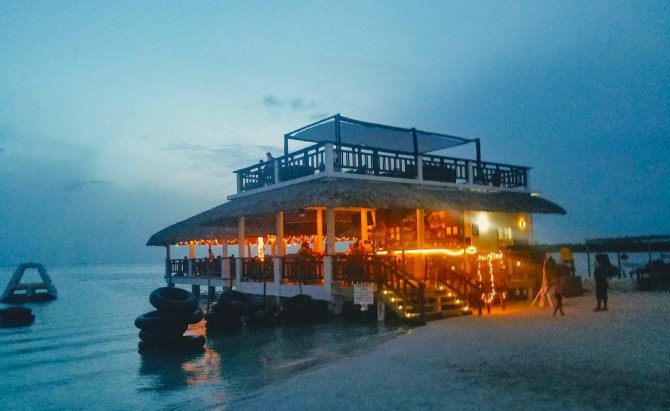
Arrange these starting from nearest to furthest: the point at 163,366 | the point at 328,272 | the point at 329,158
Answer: the point at 163,366, the point at 328,272, the point at 329,158

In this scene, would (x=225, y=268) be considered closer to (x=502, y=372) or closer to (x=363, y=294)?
(x=363, y=294)

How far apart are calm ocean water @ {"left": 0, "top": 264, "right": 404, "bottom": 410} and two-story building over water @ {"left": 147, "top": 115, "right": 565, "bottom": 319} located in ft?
5.32

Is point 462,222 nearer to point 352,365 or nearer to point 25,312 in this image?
point 352,365

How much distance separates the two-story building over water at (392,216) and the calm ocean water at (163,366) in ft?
5.32

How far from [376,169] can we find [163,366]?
29.9 ft

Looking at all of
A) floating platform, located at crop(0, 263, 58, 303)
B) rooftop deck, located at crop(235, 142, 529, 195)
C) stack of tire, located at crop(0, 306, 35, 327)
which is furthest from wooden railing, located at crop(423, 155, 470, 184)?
floating platform, located at crop(0, 263, 58, 303)

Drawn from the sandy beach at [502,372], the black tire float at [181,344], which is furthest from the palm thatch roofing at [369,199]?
the black tire float at [181,344]

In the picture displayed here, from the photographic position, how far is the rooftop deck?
54.2ft

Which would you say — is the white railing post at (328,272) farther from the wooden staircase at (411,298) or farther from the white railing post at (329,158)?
the white railing post at (329,158)

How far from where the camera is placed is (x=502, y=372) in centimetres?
793

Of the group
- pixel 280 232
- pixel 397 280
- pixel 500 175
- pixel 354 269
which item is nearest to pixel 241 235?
pixel 280 232

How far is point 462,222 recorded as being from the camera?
18828 millimetres

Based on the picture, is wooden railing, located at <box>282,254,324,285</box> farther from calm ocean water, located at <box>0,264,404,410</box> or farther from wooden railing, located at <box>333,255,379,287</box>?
calm ocean water, located at <box>0,264,404,410</box>

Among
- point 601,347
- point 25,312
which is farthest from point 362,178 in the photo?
point 25,312
